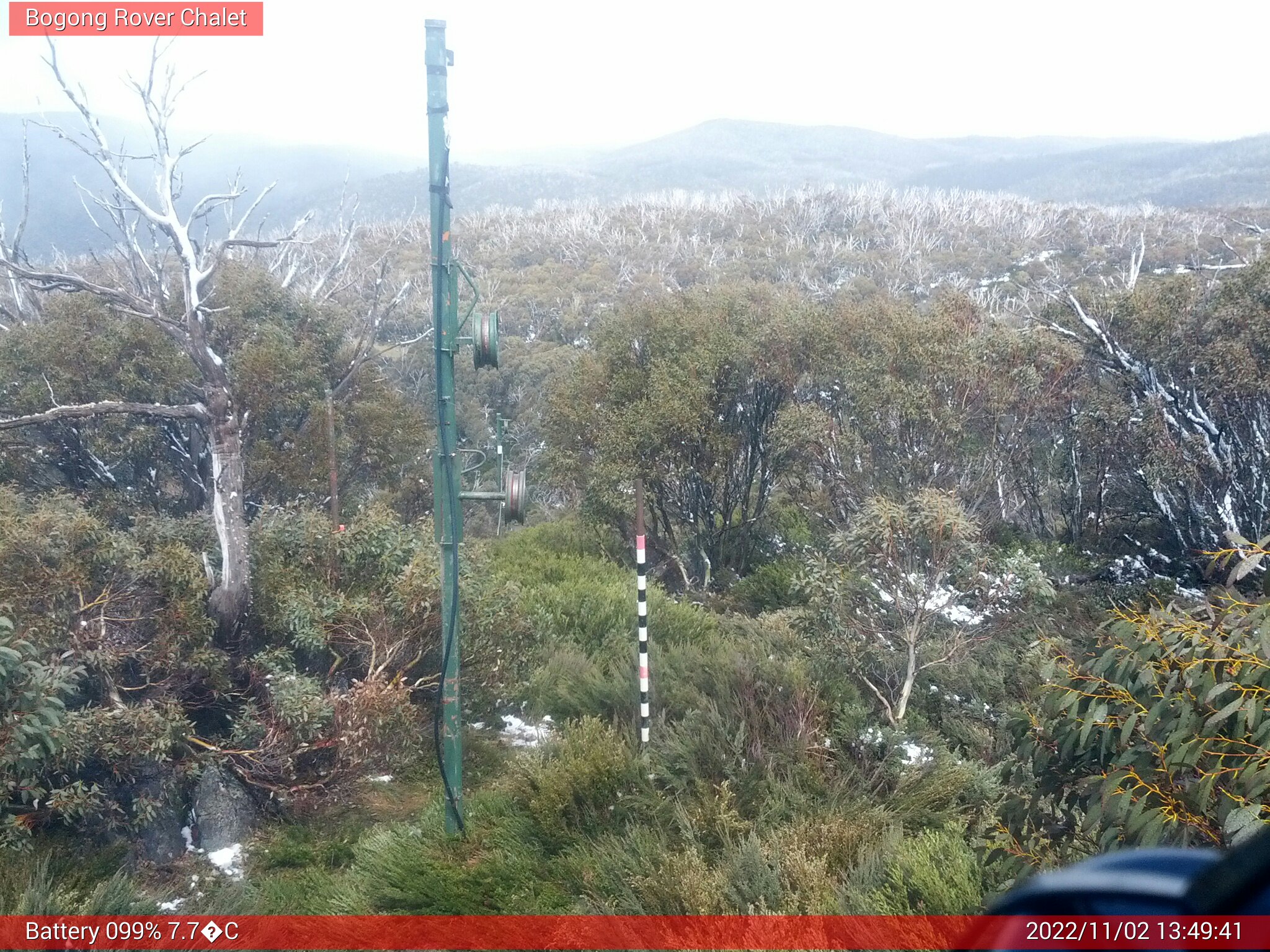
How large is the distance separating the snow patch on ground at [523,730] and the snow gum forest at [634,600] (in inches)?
2.6

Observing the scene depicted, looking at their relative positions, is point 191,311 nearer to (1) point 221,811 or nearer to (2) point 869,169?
(1) point 221,811

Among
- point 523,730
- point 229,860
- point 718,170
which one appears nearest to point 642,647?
point 523,730

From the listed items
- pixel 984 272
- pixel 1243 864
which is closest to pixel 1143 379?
pixel 1243 864

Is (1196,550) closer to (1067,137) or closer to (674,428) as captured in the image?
(674,428)

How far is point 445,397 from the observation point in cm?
486

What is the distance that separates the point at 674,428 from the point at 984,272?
81.5 feet

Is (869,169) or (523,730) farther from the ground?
(869,169)

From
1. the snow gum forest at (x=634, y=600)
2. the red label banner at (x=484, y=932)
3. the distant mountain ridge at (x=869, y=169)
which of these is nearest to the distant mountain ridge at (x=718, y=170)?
the distant mountain ridge at (x=869, y=169)

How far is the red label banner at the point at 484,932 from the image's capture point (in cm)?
325

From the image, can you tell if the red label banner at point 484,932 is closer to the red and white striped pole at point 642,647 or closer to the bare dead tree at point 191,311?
the red and white striped pole at point 642,647

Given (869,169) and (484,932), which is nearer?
(484,932)

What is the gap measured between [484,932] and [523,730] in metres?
3.17

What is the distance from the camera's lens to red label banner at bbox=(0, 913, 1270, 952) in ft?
10.6

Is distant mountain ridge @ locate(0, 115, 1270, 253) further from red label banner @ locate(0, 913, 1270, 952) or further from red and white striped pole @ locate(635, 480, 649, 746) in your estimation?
red label banner @ locate(0, 913, 1270, 952)
